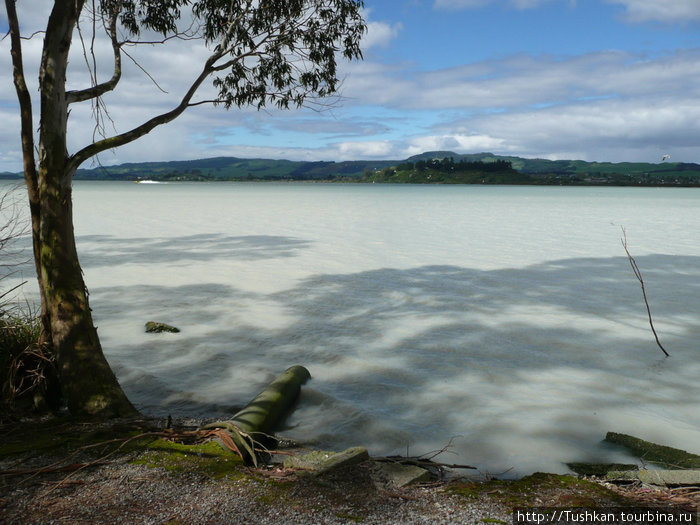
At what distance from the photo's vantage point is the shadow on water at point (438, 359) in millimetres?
4996

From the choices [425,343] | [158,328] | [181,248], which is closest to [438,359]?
[425,343]

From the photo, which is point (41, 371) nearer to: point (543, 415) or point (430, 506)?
point (430, 506)

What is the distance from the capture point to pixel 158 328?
771cm

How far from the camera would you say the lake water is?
197 inches

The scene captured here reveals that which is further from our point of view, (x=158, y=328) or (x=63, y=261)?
(x=158, y=328)

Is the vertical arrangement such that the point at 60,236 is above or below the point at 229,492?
above

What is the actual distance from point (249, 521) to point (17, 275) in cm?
1105

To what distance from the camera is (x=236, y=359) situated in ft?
22.2

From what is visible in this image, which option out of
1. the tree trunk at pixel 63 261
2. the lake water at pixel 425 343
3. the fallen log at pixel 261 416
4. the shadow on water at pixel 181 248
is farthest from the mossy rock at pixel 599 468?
the shadow on water at pixel 181 248

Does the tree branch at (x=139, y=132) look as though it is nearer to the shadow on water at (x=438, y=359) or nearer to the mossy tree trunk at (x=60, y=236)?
the mossy tree trunk at (x=60, y=236)

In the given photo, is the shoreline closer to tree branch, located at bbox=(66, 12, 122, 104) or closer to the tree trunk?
the tree trunk

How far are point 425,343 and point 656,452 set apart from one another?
11.4 ft

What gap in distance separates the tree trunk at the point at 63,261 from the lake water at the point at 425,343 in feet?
2.54

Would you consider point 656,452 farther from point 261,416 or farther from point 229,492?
point 229,492
